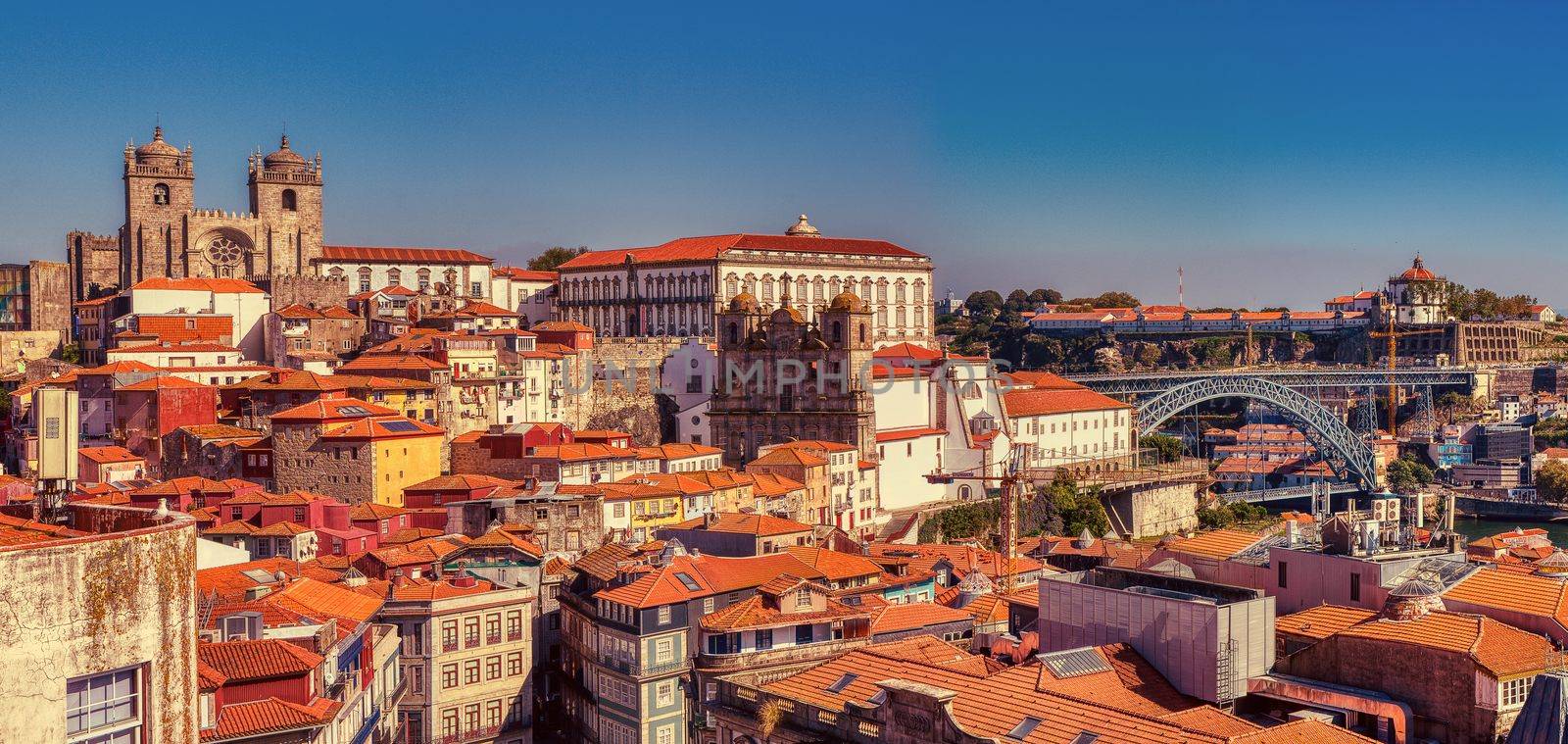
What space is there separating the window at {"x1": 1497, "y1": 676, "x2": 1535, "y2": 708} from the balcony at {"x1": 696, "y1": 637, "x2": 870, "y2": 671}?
33.6 feet

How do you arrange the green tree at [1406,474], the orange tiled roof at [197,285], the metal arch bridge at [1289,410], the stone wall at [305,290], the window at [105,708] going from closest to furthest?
the window at [105,708], the orange tiled roof at [197,285], the stone wall at [305,290], the metal arch bridge at [1289,410], the green tree at [1406,474]

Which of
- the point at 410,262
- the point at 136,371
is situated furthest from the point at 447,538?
the point at 410,262

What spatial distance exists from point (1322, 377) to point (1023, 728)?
304ft

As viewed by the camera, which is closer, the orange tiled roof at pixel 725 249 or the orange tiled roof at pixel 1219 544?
the orange tiled roof at pixel 1219 544

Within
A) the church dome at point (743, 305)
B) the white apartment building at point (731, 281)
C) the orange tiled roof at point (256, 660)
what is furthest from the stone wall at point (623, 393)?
the orange tiled roof at point (256, 660)

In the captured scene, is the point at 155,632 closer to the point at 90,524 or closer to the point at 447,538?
the point at 90,524

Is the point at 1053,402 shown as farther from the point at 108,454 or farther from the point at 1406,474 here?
the point at 108,454

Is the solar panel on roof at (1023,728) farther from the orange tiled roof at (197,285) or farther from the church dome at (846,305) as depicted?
the orange tiled roof at (197,285)

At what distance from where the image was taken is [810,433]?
177 feet

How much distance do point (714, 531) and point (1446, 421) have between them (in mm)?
84580

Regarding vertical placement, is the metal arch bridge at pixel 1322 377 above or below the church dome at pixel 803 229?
below

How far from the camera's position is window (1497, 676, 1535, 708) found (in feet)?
49.3

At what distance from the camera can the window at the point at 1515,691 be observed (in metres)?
15.0

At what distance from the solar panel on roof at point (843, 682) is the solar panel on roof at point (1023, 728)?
110 inches
